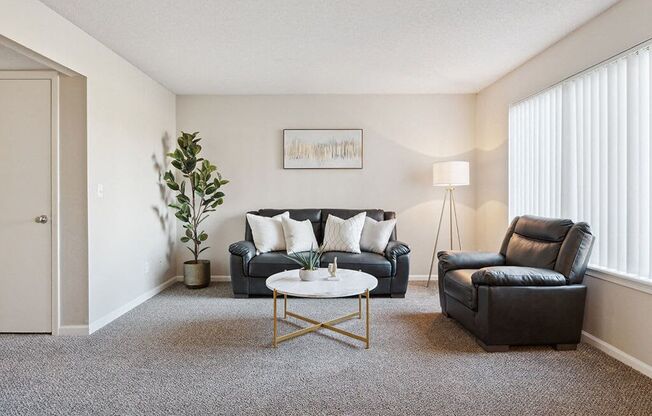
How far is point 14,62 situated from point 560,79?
464cm

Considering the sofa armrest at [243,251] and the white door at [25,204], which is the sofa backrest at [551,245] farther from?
the white door at [25,204]

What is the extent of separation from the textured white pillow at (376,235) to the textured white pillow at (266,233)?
101 centimetres

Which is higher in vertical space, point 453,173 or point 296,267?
point 453,173

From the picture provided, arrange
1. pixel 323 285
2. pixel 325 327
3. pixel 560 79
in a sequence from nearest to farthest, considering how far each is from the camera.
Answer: pixel 323 285 < pixel 325 327 < pixel 560 79

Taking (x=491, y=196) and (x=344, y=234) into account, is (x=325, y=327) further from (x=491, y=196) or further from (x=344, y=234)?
(x=491, y=196)

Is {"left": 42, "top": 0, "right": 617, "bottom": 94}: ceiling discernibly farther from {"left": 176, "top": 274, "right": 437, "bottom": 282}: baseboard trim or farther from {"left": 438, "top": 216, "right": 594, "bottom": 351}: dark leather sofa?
{"left": 176, "top": 274, "right": 437, "bottom": 282}: baseboard trim

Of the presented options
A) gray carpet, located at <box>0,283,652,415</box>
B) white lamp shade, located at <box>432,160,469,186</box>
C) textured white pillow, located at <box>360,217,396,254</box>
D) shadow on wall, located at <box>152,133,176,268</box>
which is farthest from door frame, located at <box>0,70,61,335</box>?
white lamp shade, located at <box>432,160,469,186</box>

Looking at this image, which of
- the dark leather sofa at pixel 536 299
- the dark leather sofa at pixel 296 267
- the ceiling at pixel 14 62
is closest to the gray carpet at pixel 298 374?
the dark leather sofa at pixel 536 299

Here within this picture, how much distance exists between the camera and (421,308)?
387 centimetres

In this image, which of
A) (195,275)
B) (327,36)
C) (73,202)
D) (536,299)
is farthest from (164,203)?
(536,299)

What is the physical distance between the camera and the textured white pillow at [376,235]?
4.50m

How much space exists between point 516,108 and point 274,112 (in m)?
3.00

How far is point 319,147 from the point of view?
203 inches

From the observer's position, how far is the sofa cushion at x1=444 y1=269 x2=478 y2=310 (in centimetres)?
288
